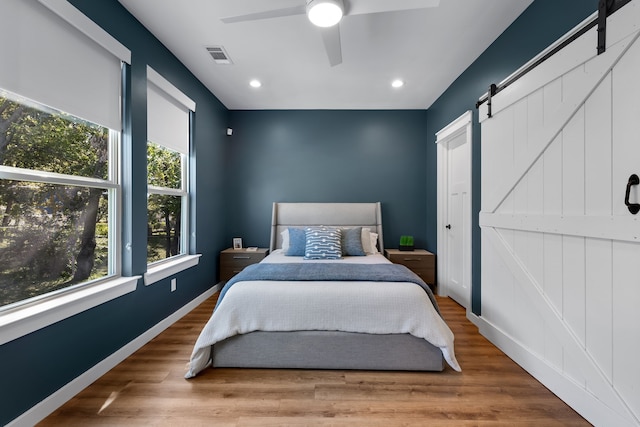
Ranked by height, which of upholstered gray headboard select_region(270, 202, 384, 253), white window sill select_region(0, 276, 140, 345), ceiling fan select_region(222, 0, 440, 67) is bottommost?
white window sill select_region(0, 276, 140, 345)

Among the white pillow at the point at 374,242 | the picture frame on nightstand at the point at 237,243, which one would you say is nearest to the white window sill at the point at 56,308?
the picture frame on nightstand at the point at 237,243

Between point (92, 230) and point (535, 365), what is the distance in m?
3.33

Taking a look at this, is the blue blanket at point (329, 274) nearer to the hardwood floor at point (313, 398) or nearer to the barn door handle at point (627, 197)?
the hardwood floor at point (313, 398)

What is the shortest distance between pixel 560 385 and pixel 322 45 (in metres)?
3.15

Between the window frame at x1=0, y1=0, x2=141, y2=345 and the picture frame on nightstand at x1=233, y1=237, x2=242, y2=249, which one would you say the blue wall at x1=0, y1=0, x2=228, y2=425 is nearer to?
the window frame at x1=0, y1=0, x2=141, y2=345

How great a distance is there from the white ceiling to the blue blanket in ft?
6.17

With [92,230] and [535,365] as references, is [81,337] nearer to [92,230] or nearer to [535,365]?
[92,230]

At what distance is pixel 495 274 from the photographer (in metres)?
2.44

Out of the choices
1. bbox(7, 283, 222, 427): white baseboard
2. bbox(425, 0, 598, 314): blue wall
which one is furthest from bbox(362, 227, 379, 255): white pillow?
bbox(7, 283, 222, 427): white baseboard

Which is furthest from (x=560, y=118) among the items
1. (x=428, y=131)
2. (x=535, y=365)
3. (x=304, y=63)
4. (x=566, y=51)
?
(x=428, y=131)

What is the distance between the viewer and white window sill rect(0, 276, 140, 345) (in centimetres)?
142

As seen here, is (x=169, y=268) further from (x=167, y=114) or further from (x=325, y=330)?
(x=325, y=330)

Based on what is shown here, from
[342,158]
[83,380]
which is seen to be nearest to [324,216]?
[342,158]

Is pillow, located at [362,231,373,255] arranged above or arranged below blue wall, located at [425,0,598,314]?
below
